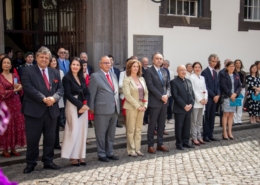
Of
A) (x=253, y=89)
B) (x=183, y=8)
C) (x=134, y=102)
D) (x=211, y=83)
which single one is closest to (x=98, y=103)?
(x=134, y=102)

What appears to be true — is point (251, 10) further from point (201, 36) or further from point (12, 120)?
point (12, 120)

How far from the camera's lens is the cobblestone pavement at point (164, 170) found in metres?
5.79

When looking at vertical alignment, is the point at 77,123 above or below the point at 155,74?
below

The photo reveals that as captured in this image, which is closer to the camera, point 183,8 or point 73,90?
point 73,90

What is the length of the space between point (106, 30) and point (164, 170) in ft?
16.7

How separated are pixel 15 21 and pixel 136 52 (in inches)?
158

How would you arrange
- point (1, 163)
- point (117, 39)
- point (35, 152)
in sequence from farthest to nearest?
1. point (117, 39)
2. point (1, 163)
3. point (35, 152)

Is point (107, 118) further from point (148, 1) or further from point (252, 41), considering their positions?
point (252, 41)

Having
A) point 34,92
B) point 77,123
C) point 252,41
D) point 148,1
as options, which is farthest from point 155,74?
point 252,41

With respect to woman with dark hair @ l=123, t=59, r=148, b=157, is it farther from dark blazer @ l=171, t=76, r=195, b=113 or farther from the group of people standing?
dark blazer @ l=171, t=76, r=195, b=113

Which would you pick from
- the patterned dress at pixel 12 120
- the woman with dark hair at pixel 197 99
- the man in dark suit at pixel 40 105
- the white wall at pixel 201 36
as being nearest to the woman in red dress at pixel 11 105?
the patterned dress at pixel 12 120

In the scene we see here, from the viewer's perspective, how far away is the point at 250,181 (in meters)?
5.73

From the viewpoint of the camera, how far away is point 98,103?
22.4 ft

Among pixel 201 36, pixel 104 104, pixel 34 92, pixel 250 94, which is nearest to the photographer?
pixel 34 92
